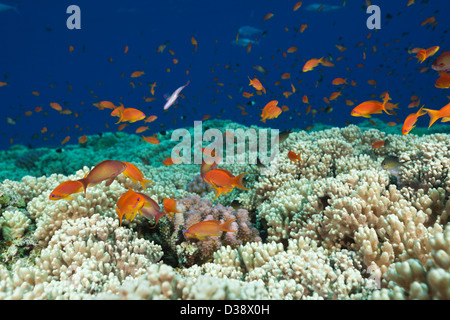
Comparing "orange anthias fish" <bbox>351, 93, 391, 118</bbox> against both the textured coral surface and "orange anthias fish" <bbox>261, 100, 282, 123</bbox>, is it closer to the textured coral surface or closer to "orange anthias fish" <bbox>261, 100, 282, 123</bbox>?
the textured coral surface

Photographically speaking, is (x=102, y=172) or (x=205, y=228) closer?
(x=102, y=172)

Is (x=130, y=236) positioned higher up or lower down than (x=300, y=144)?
lower down

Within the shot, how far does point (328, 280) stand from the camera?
218 centimetres

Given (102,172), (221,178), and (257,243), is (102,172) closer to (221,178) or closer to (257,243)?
(221,178)

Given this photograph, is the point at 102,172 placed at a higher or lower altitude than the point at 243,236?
higher

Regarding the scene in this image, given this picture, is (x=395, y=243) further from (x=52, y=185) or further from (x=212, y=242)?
(x=52, y=185)

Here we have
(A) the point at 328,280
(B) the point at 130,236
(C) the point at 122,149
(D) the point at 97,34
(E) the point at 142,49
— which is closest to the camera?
(A) the point at 328,280

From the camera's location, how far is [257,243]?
3.16m

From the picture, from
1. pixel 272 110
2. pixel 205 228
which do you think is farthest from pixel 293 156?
pixel 205 228

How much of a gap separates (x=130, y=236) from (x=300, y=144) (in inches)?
173

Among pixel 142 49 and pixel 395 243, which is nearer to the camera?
pixel 395 243

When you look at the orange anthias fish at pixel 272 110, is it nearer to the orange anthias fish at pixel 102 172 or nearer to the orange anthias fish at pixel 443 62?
the orange anthias fish at pixel 443 62

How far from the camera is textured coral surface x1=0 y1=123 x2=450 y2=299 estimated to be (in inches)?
63.3
